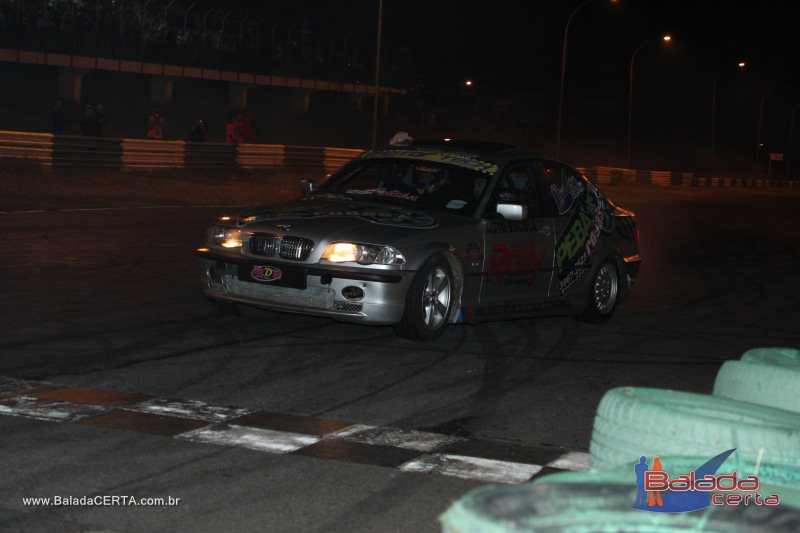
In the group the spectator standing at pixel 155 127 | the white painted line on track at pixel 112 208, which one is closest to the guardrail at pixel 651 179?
the spectator standing at pixel 155 127

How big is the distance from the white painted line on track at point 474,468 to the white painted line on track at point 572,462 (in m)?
0.12

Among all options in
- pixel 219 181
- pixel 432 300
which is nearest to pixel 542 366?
pixel 432 300

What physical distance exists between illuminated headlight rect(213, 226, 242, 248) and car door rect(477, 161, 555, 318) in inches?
75.1

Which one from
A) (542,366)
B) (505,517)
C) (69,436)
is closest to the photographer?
(505,517)

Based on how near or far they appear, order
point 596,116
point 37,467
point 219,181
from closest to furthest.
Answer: point 37,467 → point 219,181 → point 596,116

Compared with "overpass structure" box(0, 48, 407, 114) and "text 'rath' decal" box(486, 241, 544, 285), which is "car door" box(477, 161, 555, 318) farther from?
"overpass structure" box(0, 48, 407, 114)

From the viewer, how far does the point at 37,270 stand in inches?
466

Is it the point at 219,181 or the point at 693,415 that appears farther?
the point at 219,181

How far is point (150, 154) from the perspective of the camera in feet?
98.4

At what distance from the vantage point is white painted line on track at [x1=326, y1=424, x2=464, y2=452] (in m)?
5.65

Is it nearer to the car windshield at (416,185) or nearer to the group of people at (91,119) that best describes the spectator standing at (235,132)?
the group of people at (91,119)

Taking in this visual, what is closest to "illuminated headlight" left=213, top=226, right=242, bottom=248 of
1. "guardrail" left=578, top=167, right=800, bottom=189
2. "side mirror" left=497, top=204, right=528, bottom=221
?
"side mirror" left=497, top=204, right=528, bottom=221

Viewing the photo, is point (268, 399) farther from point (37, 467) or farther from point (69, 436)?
point (37, 467)

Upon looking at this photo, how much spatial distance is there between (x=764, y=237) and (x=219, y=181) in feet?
46.8
